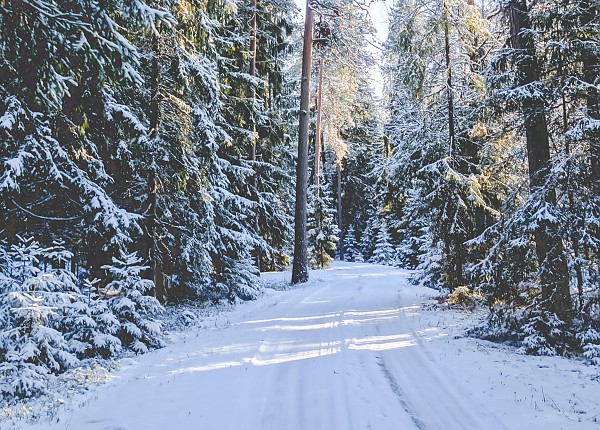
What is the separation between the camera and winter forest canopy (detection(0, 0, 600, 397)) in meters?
6.21

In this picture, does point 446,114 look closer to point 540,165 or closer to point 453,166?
point 453,166

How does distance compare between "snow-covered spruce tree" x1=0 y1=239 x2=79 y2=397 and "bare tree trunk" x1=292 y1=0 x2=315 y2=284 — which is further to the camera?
"bare tree trunk" x1=292 y1=0 x2=315 y2=284

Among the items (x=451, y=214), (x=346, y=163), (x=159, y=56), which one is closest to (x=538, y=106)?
(x=451, y=214)

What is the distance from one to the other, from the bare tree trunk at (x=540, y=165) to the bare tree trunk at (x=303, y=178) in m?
11.0

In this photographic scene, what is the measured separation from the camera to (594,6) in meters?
7.64

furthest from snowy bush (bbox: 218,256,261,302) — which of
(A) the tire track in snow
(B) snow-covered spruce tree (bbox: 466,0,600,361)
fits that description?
(B) snow-covered spruce tree (bbox: 466,0,600,361)

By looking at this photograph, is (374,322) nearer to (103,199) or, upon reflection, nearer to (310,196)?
(103,199)

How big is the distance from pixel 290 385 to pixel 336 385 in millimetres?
645

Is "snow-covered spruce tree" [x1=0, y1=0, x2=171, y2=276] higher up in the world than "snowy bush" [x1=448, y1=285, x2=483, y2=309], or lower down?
higher up

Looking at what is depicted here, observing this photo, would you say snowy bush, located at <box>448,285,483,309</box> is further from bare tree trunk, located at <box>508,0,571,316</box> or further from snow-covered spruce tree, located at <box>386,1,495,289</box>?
bare tree trunk, located at <box>508,0,571,316</box>

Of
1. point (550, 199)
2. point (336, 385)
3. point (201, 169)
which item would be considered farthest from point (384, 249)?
point (336, 385)

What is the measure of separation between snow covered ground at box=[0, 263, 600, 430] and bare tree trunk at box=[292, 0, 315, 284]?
881 centimetres

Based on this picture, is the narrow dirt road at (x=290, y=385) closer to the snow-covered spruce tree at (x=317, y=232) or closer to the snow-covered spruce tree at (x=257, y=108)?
the snow-covered spruce tree at (x=257, y=108)

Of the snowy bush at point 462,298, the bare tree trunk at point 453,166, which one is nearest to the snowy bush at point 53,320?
the snowy bush at point 462,298
